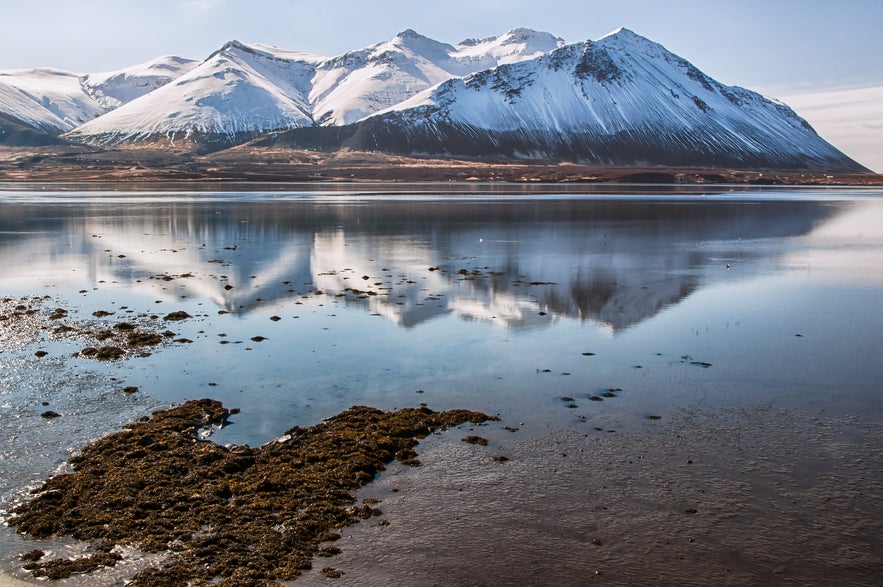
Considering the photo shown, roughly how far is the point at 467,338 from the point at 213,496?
10.5m

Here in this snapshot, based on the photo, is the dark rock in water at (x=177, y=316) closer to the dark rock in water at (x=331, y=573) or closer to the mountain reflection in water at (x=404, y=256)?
the mountain reflection in water at (x=404, y=256)

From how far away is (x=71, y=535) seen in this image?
9.22 m

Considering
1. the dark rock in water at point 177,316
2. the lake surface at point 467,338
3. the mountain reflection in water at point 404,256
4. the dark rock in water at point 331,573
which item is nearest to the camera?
the dark rock in water at point 331,573

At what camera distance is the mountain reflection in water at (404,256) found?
2516 centimetres

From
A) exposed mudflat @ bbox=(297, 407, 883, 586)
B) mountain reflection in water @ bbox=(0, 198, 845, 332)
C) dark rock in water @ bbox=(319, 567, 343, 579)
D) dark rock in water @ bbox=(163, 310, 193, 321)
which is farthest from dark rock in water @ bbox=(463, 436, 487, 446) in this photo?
dark rock in water @ bbox=(163, 310, 193, 321)

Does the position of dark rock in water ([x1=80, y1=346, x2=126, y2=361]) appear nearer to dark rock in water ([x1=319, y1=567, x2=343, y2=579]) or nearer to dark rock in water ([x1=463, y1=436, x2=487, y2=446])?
dark rock in water ([x1=463, y1=436, x2=487, y2=446])

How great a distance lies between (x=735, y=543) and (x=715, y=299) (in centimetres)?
1784

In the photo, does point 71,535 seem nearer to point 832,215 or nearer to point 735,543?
point 735,543

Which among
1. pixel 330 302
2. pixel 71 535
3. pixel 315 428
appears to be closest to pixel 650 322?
pixel 330 302

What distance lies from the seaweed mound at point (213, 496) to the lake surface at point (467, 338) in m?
0.57

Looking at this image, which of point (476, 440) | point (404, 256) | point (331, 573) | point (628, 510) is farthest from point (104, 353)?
point (404, 256)

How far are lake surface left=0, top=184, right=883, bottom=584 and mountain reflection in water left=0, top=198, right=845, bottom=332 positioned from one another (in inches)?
7.9

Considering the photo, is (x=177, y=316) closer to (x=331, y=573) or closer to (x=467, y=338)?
(x=467, y=338)

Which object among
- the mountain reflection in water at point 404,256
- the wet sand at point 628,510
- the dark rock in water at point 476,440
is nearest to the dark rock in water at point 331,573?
the wet sand at point 628,510
